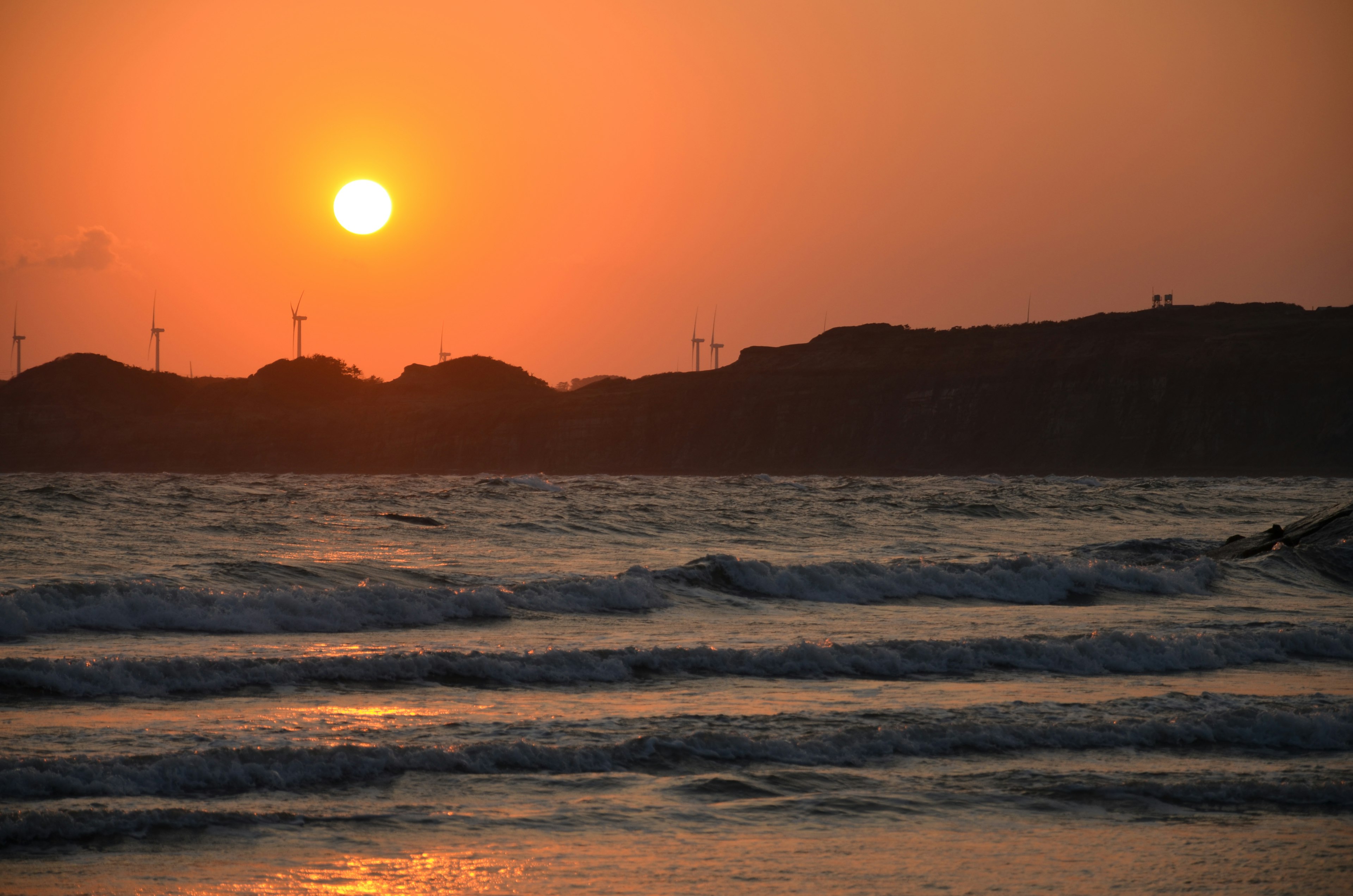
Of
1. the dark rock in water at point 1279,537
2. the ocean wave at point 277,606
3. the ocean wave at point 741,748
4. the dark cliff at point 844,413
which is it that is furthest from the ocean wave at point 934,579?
the dark cliff at point 844,413

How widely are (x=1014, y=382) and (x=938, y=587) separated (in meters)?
128

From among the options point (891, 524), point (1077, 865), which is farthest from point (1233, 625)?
point (891, 524)

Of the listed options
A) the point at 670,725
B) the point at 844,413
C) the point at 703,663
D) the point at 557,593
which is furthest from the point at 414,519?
the point at 844,413

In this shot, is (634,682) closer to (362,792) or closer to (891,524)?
(362,792)

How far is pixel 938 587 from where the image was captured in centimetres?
2119

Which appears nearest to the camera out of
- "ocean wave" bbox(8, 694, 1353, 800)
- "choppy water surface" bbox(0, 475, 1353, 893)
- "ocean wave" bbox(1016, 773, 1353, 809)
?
"choppy water surface" bbox(0, 475, 1353, 893)

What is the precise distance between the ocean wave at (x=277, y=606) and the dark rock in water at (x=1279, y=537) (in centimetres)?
1608

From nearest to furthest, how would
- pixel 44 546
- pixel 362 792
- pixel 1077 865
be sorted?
pixel 1077 865
pixel 362 792
pixel 44 546

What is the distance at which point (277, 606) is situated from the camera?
16.2m

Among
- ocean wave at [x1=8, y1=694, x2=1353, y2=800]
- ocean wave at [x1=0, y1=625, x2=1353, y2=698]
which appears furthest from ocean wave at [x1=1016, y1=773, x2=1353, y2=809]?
ocean wave at [x1=0, y1=625, x2=1353, y2=698]

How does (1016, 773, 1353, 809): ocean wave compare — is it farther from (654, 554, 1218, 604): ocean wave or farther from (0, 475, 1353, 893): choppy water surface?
(654, 554, 1218, 604): ocean wave

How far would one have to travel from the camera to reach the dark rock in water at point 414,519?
3406 centimetres

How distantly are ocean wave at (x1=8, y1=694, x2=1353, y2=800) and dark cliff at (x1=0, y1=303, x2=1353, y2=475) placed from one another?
124995 mm

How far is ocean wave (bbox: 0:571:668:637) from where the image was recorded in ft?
49.4
